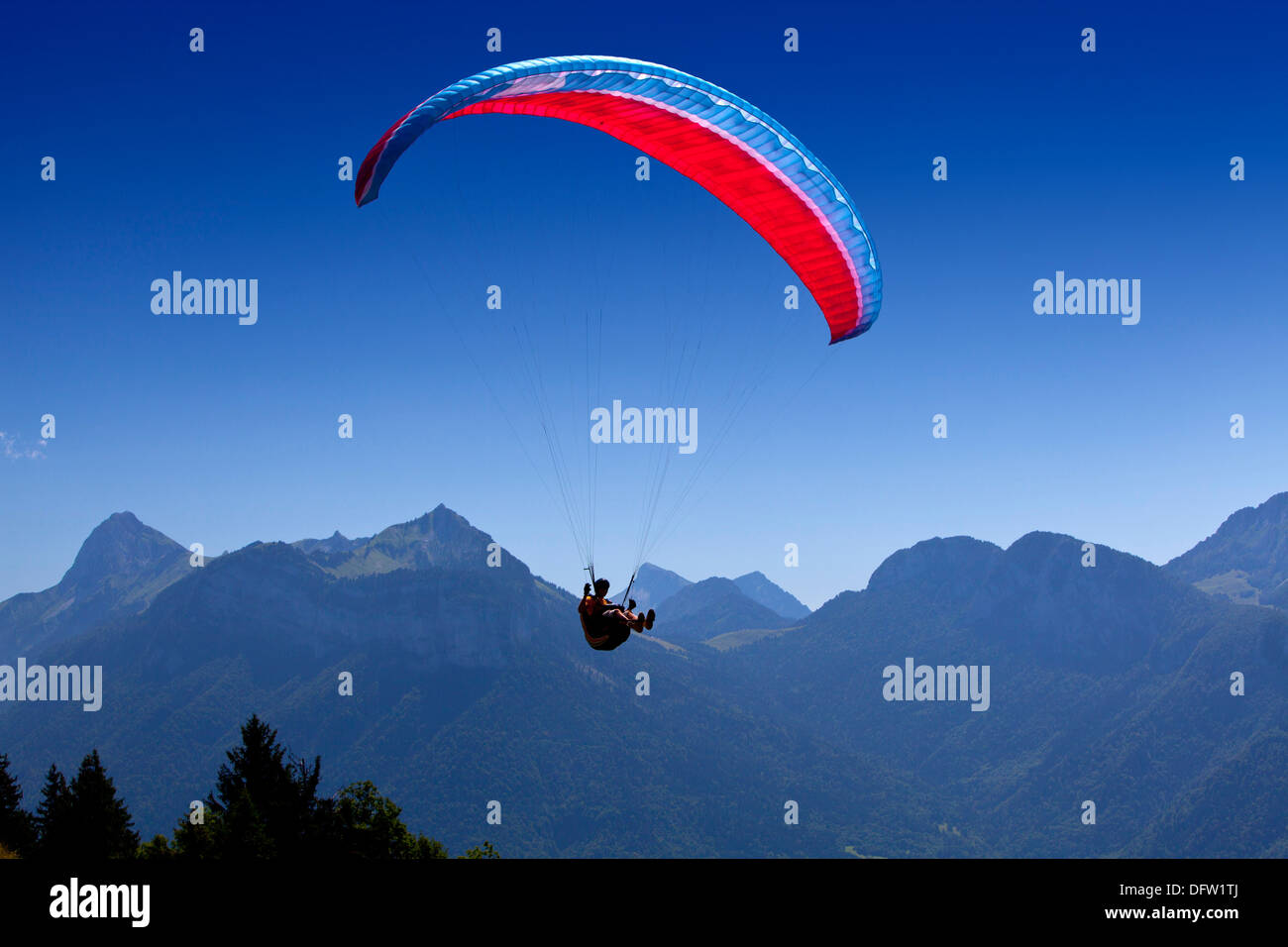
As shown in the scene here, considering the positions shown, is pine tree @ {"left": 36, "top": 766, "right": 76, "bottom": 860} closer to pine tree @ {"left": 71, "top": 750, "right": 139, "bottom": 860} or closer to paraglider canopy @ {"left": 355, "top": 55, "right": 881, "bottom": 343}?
pine tree @ {"left": 71, "top": 750, "right": 139, "bottom": 860}

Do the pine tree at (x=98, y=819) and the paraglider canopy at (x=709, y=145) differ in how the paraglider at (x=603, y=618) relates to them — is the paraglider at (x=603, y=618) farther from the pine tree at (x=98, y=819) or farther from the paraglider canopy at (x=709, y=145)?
the pine tree at (x=98, y=819)

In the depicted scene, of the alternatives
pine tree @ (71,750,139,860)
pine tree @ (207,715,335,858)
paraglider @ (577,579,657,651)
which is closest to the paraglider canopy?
paraglider @ (577,579,657,651)

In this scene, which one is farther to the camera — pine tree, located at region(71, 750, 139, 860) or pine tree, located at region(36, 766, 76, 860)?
pine tree, located at region(36, 766, 76, 860)

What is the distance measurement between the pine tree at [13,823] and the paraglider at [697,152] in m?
31.7

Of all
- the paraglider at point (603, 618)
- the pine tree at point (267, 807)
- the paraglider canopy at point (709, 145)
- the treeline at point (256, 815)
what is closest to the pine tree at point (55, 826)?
the treeline at point (256, 815)

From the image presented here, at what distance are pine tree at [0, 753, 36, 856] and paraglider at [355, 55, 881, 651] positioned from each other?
31.7 meters

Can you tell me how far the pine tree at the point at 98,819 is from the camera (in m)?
37.6

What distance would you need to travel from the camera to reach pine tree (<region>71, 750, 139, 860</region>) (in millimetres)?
37594

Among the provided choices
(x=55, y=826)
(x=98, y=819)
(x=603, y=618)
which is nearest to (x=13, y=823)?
(x=55, y=826)
